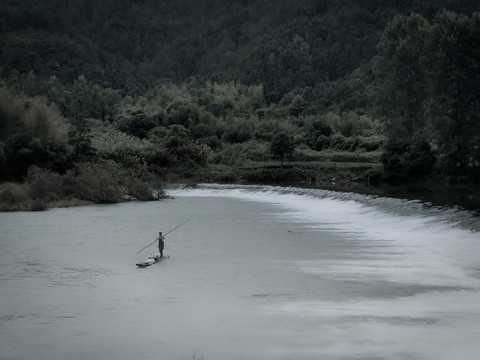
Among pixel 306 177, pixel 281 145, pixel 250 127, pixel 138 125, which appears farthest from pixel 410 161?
pixel 138 125

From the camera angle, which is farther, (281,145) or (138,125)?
(138,125)

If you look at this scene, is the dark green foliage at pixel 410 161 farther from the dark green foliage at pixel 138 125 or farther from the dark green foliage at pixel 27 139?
the dark green foliage at pixel 138 125

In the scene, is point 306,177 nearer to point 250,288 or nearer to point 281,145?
point 281,145

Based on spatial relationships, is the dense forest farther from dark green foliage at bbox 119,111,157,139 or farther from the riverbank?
the riverbank

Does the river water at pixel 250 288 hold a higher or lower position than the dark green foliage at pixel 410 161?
lower

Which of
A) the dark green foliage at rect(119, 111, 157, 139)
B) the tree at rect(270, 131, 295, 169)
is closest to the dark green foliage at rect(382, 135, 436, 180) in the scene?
the tree at rect(270, 131, 295, 169)

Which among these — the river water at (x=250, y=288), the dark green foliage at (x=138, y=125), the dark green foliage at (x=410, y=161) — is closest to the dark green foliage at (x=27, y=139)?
the river water at (x=250, y=288)

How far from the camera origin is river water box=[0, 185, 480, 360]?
12.9 meters

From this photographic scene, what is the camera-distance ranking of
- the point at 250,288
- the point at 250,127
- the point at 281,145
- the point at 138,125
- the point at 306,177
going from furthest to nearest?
the point at 250,127
the point at 138,125
the point at 281,145
the point at 306,177
the point at 250,288

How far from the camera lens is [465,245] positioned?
23688 mm

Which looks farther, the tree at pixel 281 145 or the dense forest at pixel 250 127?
the tree at pixel 281 145

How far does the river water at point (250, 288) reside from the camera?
1290cm

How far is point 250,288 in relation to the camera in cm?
1819

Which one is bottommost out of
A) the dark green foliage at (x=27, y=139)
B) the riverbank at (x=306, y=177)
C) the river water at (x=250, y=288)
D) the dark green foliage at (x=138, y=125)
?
the river water at (x=250, y=288)
